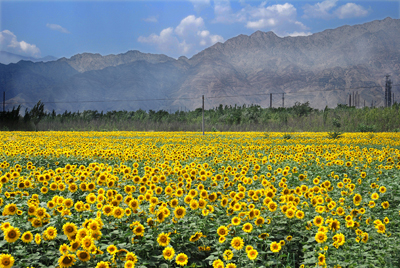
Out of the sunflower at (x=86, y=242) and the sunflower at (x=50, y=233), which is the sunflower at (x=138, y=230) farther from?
the sunflower at (x=50, y=233)

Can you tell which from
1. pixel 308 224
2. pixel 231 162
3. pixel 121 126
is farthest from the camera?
pixel 121 126

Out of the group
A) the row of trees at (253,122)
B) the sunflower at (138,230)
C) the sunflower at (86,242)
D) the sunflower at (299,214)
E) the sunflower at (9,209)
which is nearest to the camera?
the sunflower at (86,242)

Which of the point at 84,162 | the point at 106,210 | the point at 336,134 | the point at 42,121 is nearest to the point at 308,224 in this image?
the point at 106,210

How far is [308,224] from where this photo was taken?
3543mm

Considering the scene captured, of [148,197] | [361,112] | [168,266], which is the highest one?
[361,112]

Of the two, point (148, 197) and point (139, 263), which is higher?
point (148, 197)

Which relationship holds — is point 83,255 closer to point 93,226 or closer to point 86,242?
point 86,242

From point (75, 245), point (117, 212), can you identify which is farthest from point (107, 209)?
point (75, 245)

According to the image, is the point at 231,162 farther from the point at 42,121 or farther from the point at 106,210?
the point at 42,121

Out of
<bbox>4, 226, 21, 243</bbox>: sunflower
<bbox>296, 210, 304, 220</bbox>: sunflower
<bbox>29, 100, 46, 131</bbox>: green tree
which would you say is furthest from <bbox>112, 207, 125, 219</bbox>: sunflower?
<bbox>29, 100, 46, 131</bbox>: green tree

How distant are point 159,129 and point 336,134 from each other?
67.9ft

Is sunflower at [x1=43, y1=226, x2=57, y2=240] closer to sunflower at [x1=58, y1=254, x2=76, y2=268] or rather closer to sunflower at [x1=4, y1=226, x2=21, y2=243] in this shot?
sunflower at [x1=4, y1=226, x2=21, y2=243]

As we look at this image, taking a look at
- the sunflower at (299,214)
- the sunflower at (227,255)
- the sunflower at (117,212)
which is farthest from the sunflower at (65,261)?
the sunflower at (299,214)

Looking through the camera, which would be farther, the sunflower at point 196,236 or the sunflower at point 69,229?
the sunflower at point 196,236
